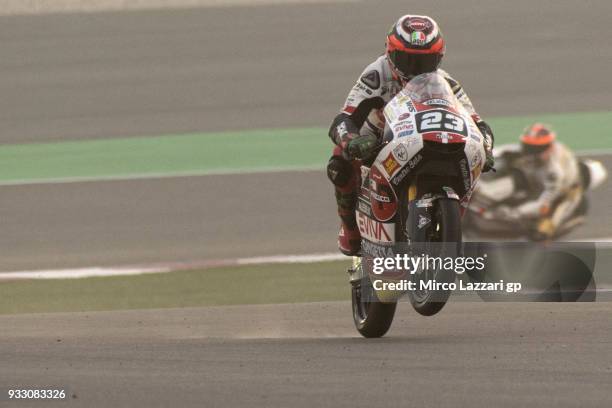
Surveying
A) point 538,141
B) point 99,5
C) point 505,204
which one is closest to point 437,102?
point 538,141

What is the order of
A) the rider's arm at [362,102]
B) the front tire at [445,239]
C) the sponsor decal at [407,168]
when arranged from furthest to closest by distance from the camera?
the rider's arm at [362,102]
the sponsor decal at [407,168]
the front tire at [445,239]

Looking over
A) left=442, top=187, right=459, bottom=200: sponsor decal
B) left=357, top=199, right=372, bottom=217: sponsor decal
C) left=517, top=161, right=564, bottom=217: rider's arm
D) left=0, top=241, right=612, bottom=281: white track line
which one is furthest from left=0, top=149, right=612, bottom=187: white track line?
left=442, top=187, right=459, bottom=200: sponsor decal

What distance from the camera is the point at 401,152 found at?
6914mm

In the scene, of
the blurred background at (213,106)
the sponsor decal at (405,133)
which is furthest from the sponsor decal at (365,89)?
the blurred background at (213,106)

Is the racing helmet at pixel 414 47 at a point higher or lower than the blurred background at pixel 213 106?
lower

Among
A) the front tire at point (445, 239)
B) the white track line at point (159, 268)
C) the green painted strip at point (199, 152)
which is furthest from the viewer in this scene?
the green painted strip at point (199, 152)

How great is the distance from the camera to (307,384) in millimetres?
5848

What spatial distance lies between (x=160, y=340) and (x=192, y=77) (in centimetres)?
1276

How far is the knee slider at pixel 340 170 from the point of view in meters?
7.65

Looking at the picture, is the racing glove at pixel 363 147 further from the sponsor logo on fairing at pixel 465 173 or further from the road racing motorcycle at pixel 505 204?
the road racing motorcycle at pixel 505 204

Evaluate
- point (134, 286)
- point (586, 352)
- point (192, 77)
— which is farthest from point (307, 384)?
point (192, 77)

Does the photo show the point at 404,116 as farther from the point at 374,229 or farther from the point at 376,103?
the point at 374,229

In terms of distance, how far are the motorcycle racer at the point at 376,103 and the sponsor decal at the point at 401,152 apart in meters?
0.21

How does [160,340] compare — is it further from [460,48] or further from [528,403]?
[460,48]
